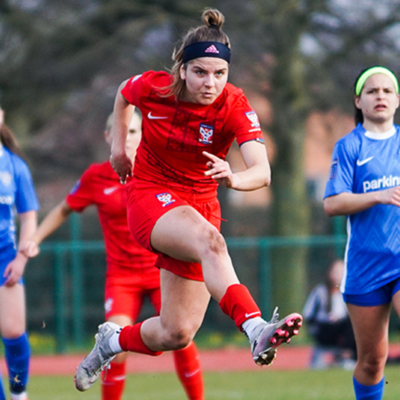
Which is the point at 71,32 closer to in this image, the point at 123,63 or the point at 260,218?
the point at 123,63

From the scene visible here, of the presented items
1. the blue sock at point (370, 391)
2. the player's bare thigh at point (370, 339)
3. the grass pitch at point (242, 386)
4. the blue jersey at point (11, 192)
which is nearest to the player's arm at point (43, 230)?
the blue jersey at point (11, 192)

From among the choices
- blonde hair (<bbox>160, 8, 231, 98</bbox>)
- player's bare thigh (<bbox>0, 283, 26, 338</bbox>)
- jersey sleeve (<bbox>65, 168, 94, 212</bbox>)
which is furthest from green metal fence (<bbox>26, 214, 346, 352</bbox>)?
blonde hair (<bbox>160, 8, 231, 98</bbox>)

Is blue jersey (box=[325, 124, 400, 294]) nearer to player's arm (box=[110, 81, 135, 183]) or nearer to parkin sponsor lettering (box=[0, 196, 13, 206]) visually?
player's arm (box=[110, 81, 135, 183])

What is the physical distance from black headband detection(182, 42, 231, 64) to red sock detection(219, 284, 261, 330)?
55.2 inches

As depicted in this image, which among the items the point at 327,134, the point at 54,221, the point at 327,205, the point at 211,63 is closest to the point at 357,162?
the point at 327,205

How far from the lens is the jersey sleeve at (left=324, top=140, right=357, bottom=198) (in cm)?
521

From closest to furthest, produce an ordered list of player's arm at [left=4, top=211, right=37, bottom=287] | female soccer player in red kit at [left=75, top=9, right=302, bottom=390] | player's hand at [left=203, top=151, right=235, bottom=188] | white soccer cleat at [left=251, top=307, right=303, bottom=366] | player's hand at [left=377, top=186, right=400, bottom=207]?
white soccer cleat at [left=251, top=307, right=303, bottom=366]
player's hand at [left=203, top=151, right=235, bottom=188]
female soccer player in red kit at [left=75, top=9, right=302, bottom=390]
player's hand at [left=377, top=186, right=400, bottom=207]
player's arm at [left=4, top=211, right=37, bottom=287]

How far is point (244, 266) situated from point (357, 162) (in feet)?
36.4

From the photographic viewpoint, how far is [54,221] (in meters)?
6.81

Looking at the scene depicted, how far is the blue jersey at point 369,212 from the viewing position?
516cm

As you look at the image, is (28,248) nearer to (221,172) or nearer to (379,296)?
(221,172)

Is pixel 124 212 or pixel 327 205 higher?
pixel 327 205

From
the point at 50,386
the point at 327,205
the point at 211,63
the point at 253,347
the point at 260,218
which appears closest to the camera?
the point at 253,347

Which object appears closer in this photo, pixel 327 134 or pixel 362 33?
pixel 362 33
